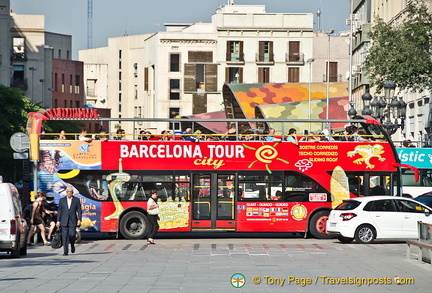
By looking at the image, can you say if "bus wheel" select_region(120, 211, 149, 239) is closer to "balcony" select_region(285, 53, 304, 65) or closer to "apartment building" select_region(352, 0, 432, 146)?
"apartment building" select_region(352, 0, 432, 146)

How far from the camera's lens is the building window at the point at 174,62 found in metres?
109

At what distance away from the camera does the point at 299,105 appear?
80875 mm

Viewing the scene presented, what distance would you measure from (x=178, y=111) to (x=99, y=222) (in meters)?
76.9

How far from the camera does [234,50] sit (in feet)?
347

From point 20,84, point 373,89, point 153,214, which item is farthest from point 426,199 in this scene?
point 20,84

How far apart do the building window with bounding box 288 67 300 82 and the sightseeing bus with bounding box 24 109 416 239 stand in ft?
234

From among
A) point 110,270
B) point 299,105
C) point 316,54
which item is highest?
point 316,54

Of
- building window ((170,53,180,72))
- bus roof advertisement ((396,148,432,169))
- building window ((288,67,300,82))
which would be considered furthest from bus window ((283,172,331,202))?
building window ((170,53,180,72))

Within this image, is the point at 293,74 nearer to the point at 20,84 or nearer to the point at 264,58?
the point at 264,58

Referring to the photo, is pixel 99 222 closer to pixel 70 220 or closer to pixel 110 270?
pixel 70 220

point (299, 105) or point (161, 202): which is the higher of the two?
point (299, 105)

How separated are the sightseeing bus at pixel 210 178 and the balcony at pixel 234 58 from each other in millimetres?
71425

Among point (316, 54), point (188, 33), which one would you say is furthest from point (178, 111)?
point (316, 54)

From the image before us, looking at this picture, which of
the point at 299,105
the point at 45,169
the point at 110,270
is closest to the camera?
the point at 110,270
